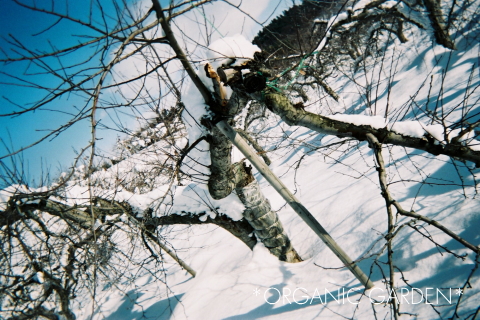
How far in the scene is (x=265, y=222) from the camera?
2.88 meters

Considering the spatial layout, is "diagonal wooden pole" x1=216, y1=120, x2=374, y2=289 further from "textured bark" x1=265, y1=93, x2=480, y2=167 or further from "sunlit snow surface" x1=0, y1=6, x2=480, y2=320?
"textured bark" x1=265, y1=93, x2=480, y2=167

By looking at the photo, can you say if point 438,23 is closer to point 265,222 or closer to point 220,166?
point 265,222

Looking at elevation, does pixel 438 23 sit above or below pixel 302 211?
above

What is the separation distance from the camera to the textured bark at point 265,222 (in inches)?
109

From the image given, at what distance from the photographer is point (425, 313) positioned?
175 cm

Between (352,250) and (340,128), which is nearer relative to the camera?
(340,128)

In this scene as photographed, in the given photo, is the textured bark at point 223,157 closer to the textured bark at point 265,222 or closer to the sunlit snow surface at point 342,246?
the sunlit snow surface at point 342,246

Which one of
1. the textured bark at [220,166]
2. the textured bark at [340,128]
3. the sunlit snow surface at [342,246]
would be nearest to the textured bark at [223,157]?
the textured bark at [220,166]

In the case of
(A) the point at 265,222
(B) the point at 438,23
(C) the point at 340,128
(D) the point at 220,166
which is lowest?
(A) the point at 265,222

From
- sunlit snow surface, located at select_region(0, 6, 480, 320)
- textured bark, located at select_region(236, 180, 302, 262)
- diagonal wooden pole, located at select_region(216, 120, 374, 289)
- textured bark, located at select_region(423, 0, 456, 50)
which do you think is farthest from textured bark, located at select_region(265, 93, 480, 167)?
textured bark, located at select_region(423, 0, 456, 50)

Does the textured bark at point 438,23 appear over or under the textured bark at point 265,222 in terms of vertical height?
over

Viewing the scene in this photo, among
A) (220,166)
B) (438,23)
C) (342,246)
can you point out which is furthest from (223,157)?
(438,23)

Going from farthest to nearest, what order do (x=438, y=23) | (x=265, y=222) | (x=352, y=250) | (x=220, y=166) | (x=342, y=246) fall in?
(x=438, y=23), (x=265, y=222), (x=342, y=246), (x=352, y=250), (x=220, y=166)

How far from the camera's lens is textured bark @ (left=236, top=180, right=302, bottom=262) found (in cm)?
277
